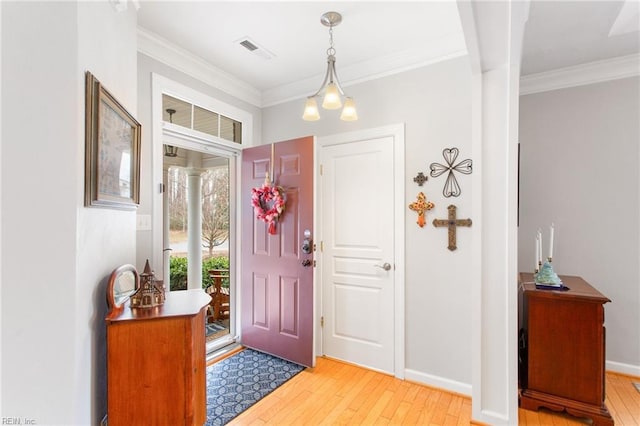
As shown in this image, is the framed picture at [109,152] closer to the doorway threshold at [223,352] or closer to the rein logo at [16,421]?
the rein logo at [16,421]

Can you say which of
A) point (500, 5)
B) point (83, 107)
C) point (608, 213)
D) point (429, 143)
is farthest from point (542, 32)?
point (83, 107)

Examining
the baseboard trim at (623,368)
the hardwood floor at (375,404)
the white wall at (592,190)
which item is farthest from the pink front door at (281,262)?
the baseboard trim at (623,368)

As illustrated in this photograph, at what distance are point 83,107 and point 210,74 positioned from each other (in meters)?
1.67

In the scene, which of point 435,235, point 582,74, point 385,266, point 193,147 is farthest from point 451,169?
point 193,147

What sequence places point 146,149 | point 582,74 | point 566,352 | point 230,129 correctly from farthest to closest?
1. point 230,129
2. point 582,74
3. point 146,149
4. point 566,352

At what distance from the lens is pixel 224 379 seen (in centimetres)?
246

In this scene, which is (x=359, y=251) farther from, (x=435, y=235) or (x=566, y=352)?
(x=566, y=352)

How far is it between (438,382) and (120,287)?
2278mm

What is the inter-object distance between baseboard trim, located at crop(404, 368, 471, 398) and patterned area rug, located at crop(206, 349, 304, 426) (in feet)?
3.01

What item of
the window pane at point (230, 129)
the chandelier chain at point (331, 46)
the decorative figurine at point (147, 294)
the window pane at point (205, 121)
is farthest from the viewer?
the window pane at point (230, 129)

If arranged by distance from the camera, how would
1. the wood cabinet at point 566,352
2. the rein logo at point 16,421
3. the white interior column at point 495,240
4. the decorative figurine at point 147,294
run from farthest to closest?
the wood cabinet at point 566,352 → the white interior column at point 495,240 → the decorative figurine at point 147,294 → the rein logo at point 16,421

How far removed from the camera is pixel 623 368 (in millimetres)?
2533

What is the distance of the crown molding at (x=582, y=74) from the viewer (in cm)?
249

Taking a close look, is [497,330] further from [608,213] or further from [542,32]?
[542,32]
